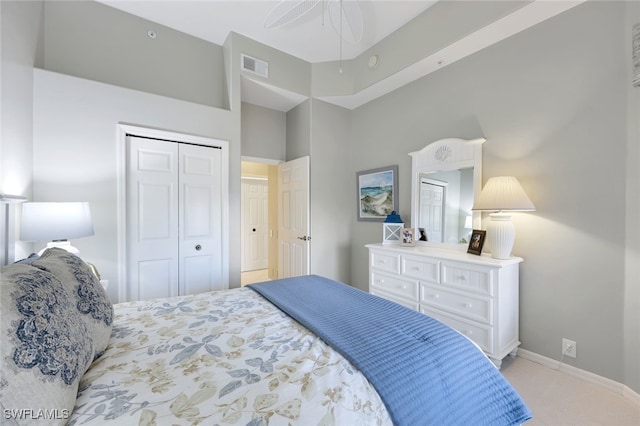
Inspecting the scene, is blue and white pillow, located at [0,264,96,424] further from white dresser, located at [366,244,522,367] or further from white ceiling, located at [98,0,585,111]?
white dresser, located at [366,244,522,367]

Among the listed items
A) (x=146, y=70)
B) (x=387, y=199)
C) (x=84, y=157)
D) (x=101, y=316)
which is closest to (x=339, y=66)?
(x=387, y=199)

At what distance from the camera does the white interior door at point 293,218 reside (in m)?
3.64

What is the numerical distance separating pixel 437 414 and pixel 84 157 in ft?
10.3

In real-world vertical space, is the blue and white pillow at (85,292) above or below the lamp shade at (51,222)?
below

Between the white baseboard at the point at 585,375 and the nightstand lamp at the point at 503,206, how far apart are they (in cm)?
89

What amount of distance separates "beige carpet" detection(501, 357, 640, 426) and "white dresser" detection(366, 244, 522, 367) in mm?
203

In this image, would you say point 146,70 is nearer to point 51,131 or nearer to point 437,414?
point 51,131

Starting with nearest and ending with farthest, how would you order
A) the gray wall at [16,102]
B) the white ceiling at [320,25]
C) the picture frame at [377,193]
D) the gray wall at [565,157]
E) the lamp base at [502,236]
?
the gray wall at [16,102], the gray wall at [565,157], the lamp base at [502,236], the white ceiling at [320,25], the picture frame at [377,193]

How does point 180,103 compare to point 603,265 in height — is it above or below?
above

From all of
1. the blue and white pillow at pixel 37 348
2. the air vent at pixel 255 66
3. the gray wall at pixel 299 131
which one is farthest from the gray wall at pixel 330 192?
the blue and white pillow at pixel 37 348

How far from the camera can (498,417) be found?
3.41ft

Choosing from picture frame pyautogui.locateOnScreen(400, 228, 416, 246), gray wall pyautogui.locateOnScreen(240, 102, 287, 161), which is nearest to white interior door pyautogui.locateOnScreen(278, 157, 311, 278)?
gray wall pyautogui.locateOnScreen(240, 102, 287, 161)

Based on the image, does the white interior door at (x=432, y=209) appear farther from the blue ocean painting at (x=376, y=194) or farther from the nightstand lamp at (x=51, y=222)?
the nightstand lamp at (x=51, y=222)

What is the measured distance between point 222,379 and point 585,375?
2644 mm
